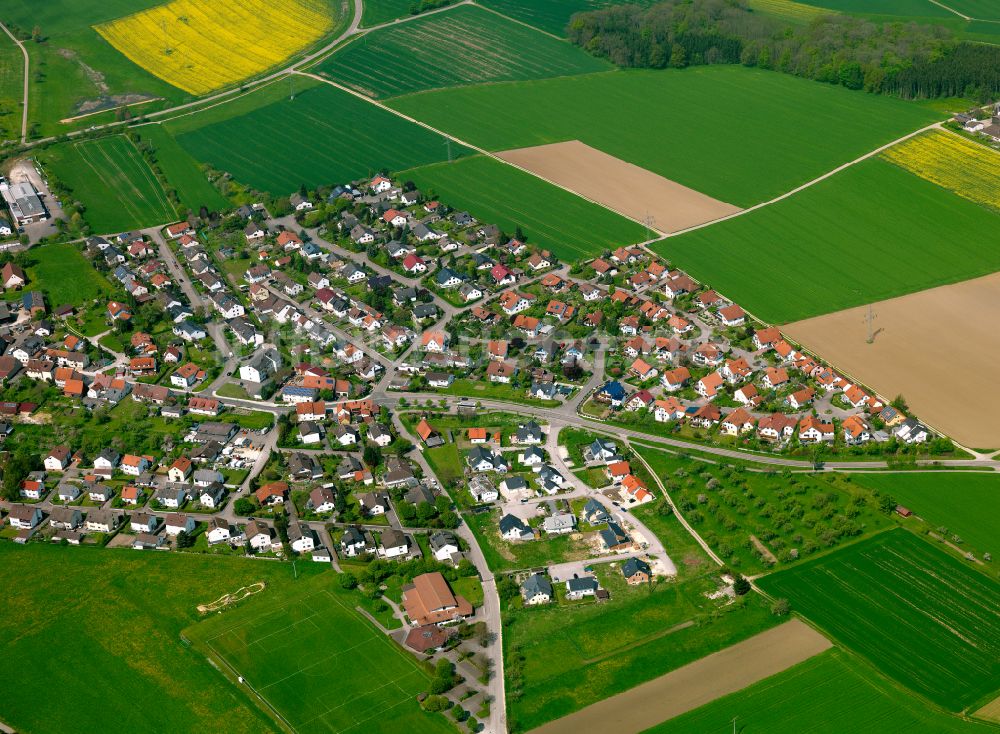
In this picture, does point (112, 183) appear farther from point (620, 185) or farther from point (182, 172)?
point (620, 185)

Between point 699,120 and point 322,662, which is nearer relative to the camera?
point 322,662

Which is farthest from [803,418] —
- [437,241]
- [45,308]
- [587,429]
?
[45,308]

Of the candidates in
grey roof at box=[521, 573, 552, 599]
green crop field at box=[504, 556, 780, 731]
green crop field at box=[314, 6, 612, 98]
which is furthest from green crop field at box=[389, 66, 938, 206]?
grey roof at box=[521, 573, 552, 599]

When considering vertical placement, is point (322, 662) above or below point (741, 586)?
below

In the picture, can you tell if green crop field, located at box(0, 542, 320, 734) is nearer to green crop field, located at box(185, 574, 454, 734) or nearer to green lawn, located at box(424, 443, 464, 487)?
green crop field, located at box(185, 574, 454, 734)

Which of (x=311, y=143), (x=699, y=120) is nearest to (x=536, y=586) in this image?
(x=311, y=143)

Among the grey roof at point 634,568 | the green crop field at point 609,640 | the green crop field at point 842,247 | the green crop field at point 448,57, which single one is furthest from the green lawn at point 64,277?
the grey roof at point 634,568
